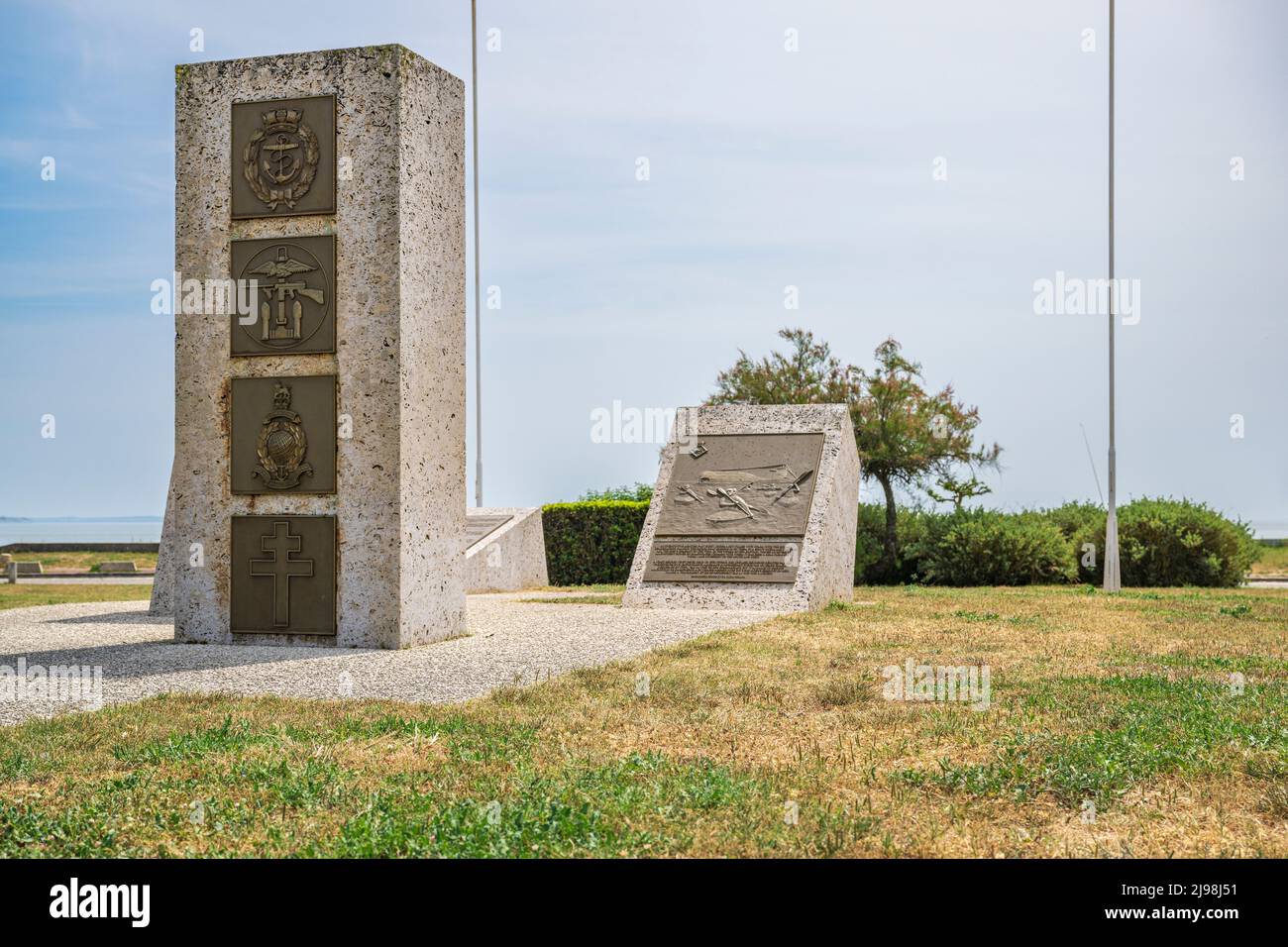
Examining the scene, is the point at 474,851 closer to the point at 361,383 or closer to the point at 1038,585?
the point at 361,383

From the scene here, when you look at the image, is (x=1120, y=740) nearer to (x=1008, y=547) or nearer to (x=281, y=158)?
(x=281, y=158)

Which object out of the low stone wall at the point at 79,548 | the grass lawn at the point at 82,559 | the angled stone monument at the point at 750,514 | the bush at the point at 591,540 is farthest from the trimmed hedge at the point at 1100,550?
the low stone wall at the point at 79,548

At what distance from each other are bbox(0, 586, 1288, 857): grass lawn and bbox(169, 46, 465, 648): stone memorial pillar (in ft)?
9.02

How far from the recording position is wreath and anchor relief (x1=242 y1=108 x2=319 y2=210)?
380 inches

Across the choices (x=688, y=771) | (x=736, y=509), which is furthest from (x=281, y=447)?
(x=736, y=509)

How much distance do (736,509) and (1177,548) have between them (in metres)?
9.51

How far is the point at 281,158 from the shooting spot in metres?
9.73

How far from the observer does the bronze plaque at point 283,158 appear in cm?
961

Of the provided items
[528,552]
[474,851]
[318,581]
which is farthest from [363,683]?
[528,552]

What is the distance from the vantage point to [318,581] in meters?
9.52

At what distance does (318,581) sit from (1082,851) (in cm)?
695

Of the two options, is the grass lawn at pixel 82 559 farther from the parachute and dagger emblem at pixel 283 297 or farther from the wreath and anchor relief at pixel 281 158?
the wreath and anchor relief at pixel 281 158

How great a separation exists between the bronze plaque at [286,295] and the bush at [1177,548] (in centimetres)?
1453

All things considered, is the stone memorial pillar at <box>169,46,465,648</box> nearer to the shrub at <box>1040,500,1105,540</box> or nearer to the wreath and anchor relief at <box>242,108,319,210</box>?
the wreath and anchor relief at <box>242,108,319,210</box>
